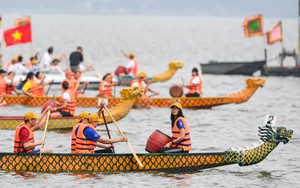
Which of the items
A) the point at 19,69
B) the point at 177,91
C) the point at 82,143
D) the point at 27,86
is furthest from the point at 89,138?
the point at 19,69

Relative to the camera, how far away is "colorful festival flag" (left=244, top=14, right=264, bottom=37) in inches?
2178

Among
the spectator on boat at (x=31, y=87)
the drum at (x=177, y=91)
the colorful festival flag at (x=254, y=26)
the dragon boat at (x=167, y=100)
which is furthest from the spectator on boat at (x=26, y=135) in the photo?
the colorful festival flag at (x=254, y=26)

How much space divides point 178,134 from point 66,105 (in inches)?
304

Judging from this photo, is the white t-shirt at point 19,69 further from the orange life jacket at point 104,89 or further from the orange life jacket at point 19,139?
the orange life jacket at point 19,139

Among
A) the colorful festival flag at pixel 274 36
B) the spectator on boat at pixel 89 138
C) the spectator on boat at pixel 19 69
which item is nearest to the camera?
the spectator on boat at pixel 89 138

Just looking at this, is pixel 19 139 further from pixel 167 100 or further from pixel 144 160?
pixel 167 100

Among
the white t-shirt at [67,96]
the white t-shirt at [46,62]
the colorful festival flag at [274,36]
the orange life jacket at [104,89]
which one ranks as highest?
the colorful festival flag at [274,36]

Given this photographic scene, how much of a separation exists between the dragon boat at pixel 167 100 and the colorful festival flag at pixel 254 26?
1658cm

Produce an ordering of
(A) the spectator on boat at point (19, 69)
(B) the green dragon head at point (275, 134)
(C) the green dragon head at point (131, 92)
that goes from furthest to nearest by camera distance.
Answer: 1. (A) the spectator on boat at point (19, 69)
2. (C) the green dragon head at point (131, 92)
3. (B) the green dragon head at point (275, 134)

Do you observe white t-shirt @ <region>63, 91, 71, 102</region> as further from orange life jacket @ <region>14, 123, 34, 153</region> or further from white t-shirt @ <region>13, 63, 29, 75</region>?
white t-shirt @ <region>13, 63, 29, 75</region>

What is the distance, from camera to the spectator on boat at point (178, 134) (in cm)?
2484

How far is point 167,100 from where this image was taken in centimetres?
3916

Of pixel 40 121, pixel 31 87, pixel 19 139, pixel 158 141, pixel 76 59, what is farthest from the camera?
pixel 76 59

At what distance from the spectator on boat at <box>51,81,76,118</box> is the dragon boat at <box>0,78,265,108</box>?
630 centimetres
